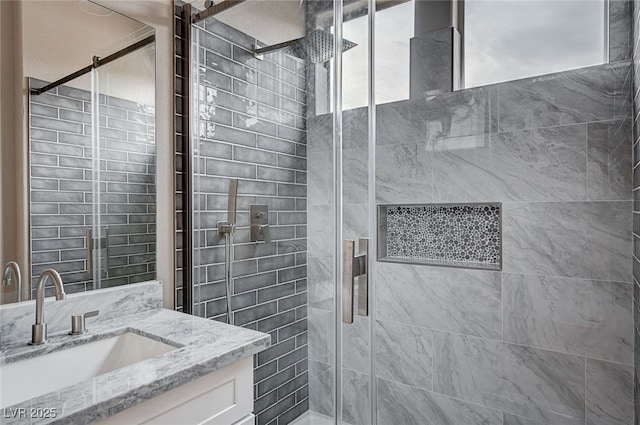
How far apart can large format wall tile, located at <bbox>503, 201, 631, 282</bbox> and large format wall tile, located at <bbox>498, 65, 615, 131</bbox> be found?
0.34 meters

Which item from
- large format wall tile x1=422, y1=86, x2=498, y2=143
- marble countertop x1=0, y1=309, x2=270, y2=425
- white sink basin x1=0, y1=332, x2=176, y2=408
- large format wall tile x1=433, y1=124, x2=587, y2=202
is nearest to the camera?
marble countertop x1=0, y1=309, x2=270, y2=425

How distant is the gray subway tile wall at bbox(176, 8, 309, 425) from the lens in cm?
135

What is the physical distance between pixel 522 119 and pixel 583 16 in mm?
477

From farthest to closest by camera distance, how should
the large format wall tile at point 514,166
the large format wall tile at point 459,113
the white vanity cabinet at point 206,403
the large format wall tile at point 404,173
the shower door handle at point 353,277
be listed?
the large format wall tile at point 404,173 < the large format wall tile at point 459,113 < the large format wall tile at point 514,166 < the shower door handle at point 353,277 < the white vanity cabinet at point 206,403

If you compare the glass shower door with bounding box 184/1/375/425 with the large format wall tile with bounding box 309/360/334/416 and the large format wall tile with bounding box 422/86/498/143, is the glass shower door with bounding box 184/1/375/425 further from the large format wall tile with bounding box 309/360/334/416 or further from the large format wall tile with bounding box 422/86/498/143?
the large format wall tile with bounding box 422/86/498/143

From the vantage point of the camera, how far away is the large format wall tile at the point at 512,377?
1568 millimetres

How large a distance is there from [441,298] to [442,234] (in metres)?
0.31

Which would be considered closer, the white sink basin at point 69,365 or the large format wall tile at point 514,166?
the white sink basin at point 69,365

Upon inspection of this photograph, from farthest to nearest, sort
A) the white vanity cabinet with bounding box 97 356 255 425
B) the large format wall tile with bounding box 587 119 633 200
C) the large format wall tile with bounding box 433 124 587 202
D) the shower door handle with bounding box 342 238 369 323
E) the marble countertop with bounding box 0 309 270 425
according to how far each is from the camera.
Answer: the large format wall tile with bounding box 433 124 587 202
the large format wall tile with bounding box 587 119 633 200
the shower door handle with bounding box 342 238 369 323
the white vanity cabinet with bounding box 97 356 255 425
the marble countertop with bounding box 0 309 270 425

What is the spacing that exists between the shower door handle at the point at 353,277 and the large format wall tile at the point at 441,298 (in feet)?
2.22

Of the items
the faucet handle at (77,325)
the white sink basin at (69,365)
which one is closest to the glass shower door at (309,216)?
the white sink basin at (69,365)

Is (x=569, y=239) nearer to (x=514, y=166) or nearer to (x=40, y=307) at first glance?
(x=514, y=166)

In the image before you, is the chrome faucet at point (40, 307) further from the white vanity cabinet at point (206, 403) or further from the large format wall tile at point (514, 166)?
the large format wall tile at point (514, 166)

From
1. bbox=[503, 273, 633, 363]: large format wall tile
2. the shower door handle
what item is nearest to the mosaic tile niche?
bbox=[503, 273, 633, 363]: large format wall tile
